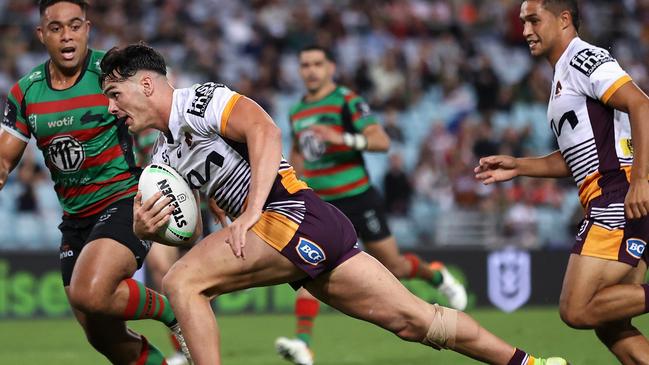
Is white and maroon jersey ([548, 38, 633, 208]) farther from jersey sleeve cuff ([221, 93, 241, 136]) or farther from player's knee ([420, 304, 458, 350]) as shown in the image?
jersey sleeve cuff ([221, 93, 241, 136])

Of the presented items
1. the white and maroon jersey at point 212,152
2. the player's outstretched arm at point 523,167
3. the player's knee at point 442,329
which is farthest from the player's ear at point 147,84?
the player's outstretched arm at point 523,167

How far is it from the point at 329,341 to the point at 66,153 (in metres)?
4.68

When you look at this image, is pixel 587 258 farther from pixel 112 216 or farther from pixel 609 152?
pixel 112 216

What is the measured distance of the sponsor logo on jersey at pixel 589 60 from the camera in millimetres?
6121

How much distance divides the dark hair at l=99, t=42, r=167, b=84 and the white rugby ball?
524 millimetres

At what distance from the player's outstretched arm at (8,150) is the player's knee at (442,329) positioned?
9.70ft

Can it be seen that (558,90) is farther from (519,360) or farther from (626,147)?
(519,360)

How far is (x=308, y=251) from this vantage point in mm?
5660

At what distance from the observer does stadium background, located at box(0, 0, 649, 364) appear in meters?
14.5

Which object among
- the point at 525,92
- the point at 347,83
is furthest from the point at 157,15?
the point at 525,92

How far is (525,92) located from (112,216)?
1448 cm

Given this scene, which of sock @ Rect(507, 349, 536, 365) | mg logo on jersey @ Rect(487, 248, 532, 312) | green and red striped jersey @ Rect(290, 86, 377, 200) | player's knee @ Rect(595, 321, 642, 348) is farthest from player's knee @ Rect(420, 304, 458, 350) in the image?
mg logo on jersey @ Rect(487, 248, 532, 312)

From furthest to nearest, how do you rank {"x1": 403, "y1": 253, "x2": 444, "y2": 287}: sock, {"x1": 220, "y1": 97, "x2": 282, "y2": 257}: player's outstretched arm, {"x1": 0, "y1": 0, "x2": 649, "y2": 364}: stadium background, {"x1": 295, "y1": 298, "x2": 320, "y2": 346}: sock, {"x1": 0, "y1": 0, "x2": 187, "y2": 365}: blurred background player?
{"x1": 0, "y1": 0, "x2": 649, "y2": 364}: stadium background → {"x1": 403, "y1": 253, "x2": 444, "y2": 287}: sock → {"x1": 295, "y1": 298, "x2": 320, "y2": 346}: sock → {"x1": 0, "y1": 0, "x2": 187, "y2": 365}: blurred background player → {"x1": 220, "y1": 97, "x2": 282, "y2": 257}: player's outstretched arm

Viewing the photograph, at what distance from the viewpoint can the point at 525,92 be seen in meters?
20.2
